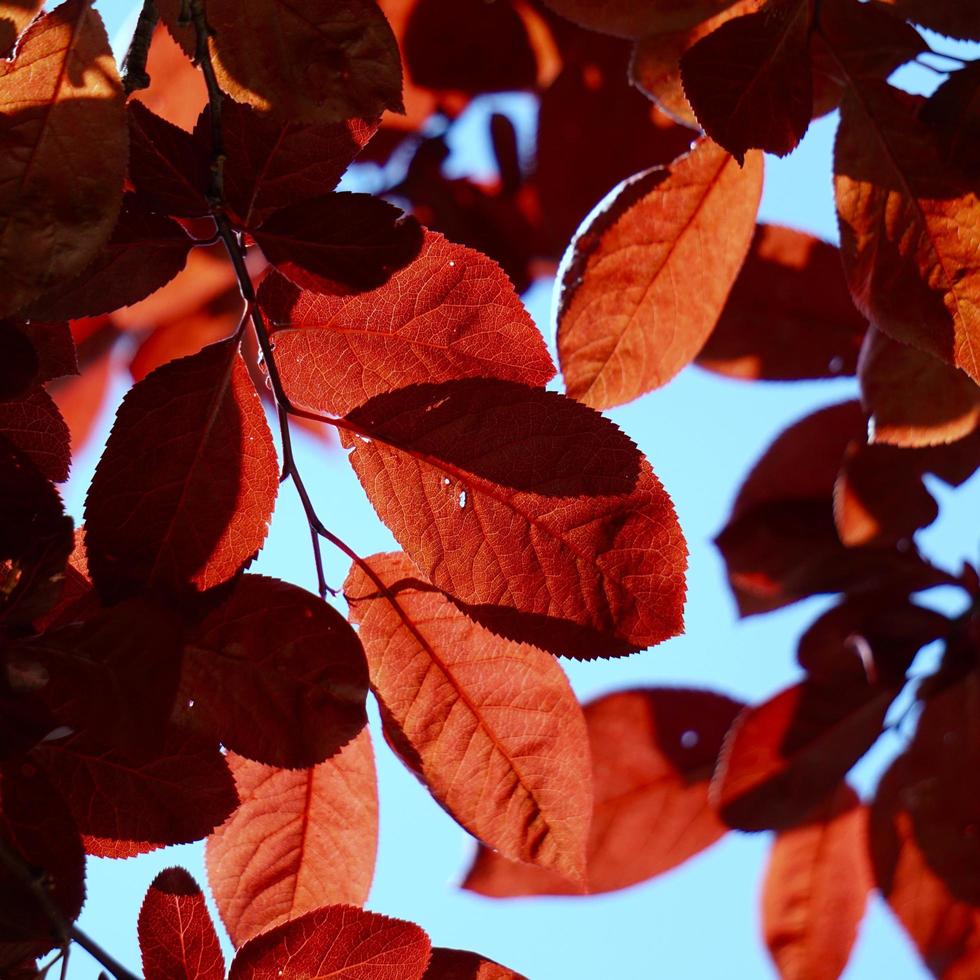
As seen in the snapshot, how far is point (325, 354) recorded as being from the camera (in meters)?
0.67

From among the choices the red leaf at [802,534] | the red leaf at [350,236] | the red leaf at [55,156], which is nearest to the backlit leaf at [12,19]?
the red leaf at [55,156]

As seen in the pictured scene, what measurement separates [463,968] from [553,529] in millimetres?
273

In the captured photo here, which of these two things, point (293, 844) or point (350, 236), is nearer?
point (350, 236)

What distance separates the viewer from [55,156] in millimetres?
529

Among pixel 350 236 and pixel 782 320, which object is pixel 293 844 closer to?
pixel 350 236

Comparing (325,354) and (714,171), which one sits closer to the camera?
(325,354)

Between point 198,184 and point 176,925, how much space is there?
1.33ft

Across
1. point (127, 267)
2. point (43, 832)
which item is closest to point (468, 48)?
point (127, 267)

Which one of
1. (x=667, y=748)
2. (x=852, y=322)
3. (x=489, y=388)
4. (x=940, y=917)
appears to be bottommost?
(x=940, y=917)

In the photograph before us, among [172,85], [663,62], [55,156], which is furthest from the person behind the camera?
[172,85]

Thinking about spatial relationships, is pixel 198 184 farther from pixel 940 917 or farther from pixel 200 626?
pixel 940 917

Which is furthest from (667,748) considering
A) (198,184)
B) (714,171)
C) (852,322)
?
(198,184)

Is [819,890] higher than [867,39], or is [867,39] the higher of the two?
[867,39]

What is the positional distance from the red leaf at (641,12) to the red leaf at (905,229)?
129 millimetres
